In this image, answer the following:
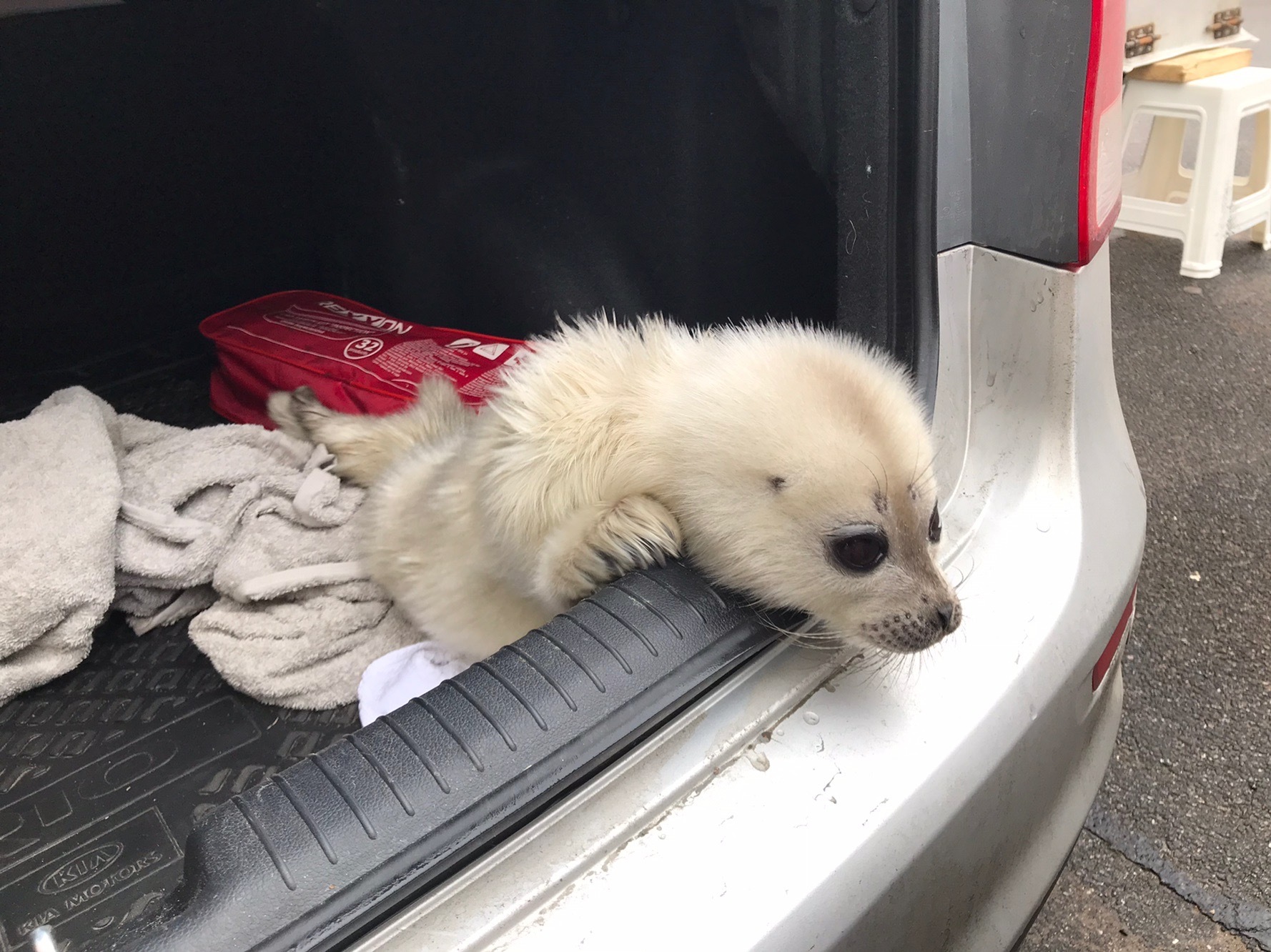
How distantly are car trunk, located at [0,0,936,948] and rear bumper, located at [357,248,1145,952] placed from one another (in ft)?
0.18

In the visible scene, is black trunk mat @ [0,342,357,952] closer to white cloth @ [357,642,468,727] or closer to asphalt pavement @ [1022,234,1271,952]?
white cloth @ [357,642,468,727]

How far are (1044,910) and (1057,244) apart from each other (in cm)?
136

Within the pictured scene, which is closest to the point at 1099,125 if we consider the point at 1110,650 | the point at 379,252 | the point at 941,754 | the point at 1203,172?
the point at 1110,650

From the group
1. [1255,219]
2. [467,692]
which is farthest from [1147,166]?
[467,692]

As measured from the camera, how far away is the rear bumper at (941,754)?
0.88 metres

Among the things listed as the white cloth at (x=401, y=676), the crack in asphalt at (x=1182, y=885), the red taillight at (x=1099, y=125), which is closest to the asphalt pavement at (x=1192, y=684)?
the crack in asphalt at (x=1182, y=885)

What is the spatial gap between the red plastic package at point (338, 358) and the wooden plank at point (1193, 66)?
344 centimetres

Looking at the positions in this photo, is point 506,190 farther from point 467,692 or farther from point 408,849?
point 408,849

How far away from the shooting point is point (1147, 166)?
187 inches

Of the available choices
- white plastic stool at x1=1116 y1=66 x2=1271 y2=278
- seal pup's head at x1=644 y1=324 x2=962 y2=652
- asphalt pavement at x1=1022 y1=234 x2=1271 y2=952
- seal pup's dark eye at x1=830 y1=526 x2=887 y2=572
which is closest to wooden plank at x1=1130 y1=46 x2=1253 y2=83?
white plastic stool at x1=1116 y1=66 x2=1271 y2=278

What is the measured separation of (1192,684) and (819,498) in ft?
5.66

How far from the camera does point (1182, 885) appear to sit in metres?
1.89

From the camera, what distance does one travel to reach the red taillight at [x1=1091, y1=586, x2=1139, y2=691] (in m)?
1.28

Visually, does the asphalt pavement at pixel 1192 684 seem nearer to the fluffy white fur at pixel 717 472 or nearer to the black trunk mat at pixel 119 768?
the fluffy white fur at pixel 717 472
